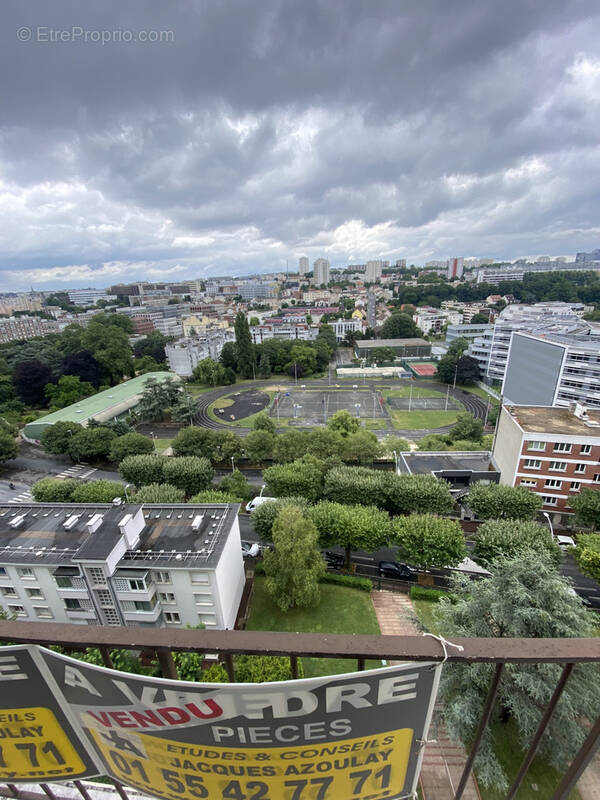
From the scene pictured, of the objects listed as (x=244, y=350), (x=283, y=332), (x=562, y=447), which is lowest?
(x=283, y=332)

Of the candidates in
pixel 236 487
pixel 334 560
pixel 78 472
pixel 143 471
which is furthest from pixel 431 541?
pixel 78 472

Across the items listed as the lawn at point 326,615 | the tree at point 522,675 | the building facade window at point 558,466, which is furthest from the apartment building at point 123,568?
the building facade window at point 558,466

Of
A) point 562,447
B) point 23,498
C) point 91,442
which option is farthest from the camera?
point 91,442

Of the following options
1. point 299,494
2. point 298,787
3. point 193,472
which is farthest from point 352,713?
point 193,472

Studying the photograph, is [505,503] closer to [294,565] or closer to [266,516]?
[294,565]

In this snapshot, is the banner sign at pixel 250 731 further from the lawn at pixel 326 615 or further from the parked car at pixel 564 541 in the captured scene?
the parked car at pixel 564 541

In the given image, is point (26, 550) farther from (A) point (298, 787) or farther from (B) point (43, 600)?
(A) point (298, 787)

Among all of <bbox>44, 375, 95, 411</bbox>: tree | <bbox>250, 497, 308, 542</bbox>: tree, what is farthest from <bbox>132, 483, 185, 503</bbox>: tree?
<bbox>44, 375, 95, 411</bbox>: tree
